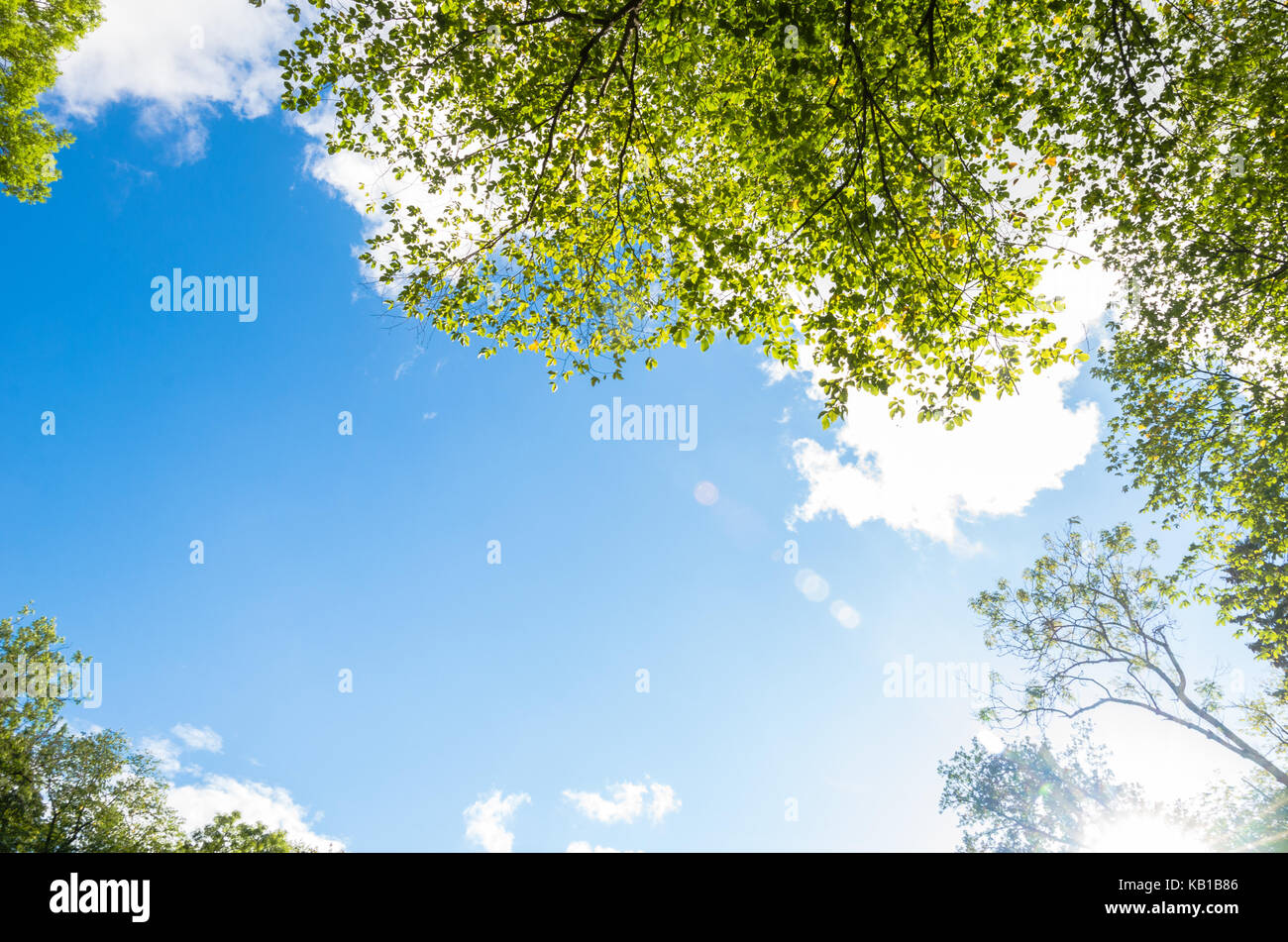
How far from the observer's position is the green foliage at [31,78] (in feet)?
42.4

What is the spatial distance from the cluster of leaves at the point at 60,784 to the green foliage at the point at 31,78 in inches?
787

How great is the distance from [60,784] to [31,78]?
989 inches

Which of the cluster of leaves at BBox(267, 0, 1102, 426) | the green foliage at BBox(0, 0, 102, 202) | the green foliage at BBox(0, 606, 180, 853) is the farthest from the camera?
the green foliage at BBox(0, 606, 180, 853)

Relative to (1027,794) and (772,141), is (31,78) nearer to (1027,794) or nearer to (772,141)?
(772,141)

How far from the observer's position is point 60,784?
22375 millimetres

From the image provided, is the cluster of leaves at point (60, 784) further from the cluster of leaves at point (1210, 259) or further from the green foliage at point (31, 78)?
the cluster of leaves at point (1210, 259)

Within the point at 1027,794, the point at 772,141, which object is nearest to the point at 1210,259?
the point at 772,141

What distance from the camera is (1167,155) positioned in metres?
8.77

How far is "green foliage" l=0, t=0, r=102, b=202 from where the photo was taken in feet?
42.4

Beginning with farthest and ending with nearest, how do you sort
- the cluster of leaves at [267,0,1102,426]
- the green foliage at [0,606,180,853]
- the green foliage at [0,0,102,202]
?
the green foliage at [0,606,180,853]
the green foliage at [0,0,102,202]
the cluster of leaves at [267,0,1102,426]

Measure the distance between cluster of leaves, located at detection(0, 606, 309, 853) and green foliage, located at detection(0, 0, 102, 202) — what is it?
1998 centimetres

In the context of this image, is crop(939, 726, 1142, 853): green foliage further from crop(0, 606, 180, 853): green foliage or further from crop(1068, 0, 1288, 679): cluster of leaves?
crop(0, 606, 180, 853): green foliage

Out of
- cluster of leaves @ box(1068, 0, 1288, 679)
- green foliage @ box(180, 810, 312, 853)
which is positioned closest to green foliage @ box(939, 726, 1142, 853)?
cluster of leaves @ box(1068, 0, 1288, 679)
